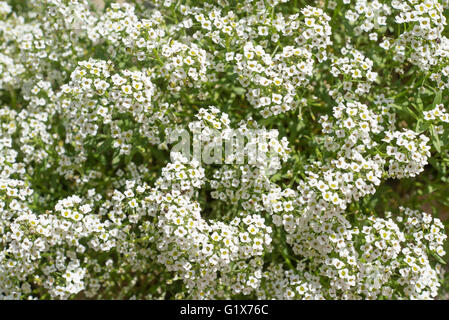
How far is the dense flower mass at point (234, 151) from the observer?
4.14 metres

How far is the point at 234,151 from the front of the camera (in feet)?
14.0

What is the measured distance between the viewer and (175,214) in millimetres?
3914

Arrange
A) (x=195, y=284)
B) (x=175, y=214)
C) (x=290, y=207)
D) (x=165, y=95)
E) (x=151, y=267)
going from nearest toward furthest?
(x=175, y=214) → (x=290, y=207) → (x=195, y=284) → (x=165, y=95) → (x=151, y=267)

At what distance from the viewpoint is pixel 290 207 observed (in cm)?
417

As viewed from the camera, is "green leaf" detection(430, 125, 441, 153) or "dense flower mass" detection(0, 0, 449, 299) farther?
"green leaf" detection(430, 125, 441, 153)

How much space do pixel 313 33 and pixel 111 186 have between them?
9.27 feet

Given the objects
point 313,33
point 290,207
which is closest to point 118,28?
point 313,33

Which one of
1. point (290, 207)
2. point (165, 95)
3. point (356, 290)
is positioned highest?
point (165, 95)

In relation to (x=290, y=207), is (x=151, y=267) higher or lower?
lower

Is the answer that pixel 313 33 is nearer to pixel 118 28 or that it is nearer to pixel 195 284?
pixel 118 28

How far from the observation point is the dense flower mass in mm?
4137

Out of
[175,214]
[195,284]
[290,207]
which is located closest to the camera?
[175,214]

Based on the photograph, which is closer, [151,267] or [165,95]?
[165,95]

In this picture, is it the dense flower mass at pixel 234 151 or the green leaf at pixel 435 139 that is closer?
the dense flower mass at pixel 234 151
